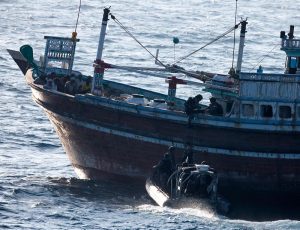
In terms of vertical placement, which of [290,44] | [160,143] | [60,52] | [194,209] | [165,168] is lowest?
[194,209]

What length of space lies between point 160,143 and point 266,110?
15.2 feet

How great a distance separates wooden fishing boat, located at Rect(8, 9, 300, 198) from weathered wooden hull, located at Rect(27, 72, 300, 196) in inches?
1.6

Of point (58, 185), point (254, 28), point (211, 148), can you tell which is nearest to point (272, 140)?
point (211, 148)

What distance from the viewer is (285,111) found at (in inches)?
2005

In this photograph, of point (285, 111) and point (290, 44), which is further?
point (290, 44)

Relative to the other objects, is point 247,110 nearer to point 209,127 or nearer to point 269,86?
point 269,86

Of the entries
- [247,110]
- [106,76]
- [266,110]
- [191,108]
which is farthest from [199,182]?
[106,76]

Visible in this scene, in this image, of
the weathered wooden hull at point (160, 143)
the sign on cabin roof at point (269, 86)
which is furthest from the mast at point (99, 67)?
the sign on cabin roof at point (269, 86)

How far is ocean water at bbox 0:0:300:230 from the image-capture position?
47719mm

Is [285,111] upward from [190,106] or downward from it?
upward

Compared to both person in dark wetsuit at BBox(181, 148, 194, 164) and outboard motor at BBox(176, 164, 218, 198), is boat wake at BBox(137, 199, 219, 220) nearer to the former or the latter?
outboard motor at BBox(176, 164, 218, 198)

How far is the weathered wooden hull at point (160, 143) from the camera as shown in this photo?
50.4 m

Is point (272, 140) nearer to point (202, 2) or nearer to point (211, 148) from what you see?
point (211, 148)

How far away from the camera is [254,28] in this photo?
A: 120 meters
